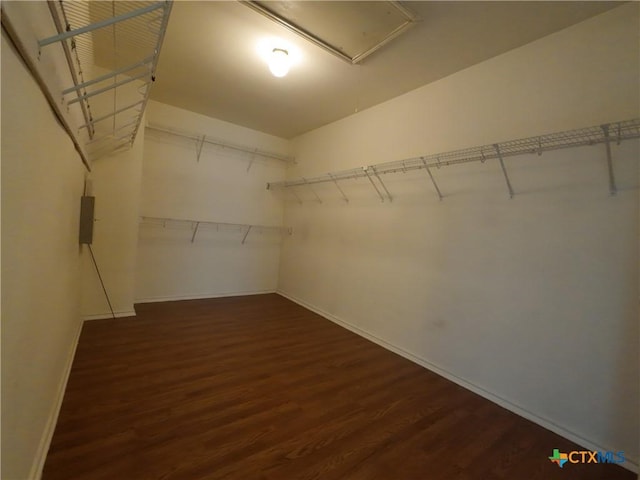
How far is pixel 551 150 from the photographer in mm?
2033

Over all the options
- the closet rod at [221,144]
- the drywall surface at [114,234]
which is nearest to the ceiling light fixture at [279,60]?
the drywall surface at [114,234]

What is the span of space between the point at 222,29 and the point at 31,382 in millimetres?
Answer: 2543

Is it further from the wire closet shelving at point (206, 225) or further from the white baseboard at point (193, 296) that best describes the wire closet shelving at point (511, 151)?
the white baseboard at point (193, 296)

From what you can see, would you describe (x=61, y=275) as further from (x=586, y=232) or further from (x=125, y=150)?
(x=586, y=232)

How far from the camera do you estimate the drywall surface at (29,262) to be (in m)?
0.85

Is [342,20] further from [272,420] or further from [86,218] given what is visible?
[272,420]

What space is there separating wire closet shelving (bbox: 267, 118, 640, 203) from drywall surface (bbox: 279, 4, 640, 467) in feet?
0.22

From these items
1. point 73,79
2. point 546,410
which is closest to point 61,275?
point 73,79

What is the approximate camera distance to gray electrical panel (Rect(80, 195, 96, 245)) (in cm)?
A: 244

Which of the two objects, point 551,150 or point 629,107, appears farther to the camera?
point 551,150
